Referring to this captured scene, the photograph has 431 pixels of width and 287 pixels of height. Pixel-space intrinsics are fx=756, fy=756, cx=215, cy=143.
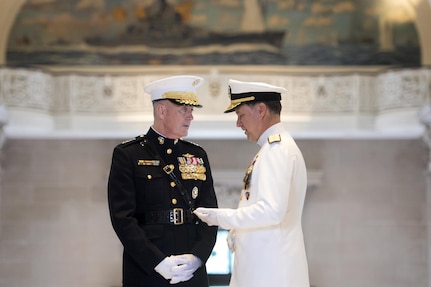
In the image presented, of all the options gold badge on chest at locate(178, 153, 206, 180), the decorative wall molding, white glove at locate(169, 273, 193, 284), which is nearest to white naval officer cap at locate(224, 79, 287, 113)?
gold badge on chest at locate(178, 153, 206, 180)

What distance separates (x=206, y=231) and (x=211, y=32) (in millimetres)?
9997

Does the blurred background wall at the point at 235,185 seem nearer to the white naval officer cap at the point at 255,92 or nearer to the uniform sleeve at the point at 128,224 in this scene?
the white naval officer cap at the point at 255,92

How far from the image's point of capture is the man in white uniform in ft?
14.1

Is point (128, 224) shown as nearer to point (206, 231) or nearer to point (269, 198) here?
point (206, 231)

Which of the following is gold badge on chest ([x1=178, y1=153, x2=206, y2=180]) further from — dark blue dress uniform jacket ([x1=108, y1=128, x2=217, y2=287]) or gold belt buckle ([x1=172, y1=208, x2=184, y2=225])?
gold belt buckle ([x1=172, y1=208, x2=184, y2=225])

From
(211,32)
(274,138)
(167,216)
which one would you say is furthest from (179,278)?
(211,32)

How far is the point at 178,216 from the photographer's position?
452 cm

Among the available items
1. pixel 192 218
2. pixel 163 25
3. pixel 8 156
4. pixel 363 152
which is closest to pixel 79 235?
pixel 8 156

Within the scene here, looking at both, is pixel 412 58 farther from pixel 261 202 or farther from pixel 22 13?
pixel 261 202

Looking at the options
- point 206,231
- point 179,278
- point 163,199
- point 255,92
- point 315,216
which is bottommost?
point 315,216

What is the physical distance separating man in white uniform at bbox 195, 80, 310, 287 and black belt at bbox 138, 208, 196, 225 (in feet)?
0.53

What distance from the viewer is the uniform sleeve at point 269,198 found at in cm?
428

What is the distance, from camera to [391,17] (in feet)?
46.9

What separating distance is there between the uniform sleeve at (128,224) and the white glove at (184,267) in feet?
0.35
